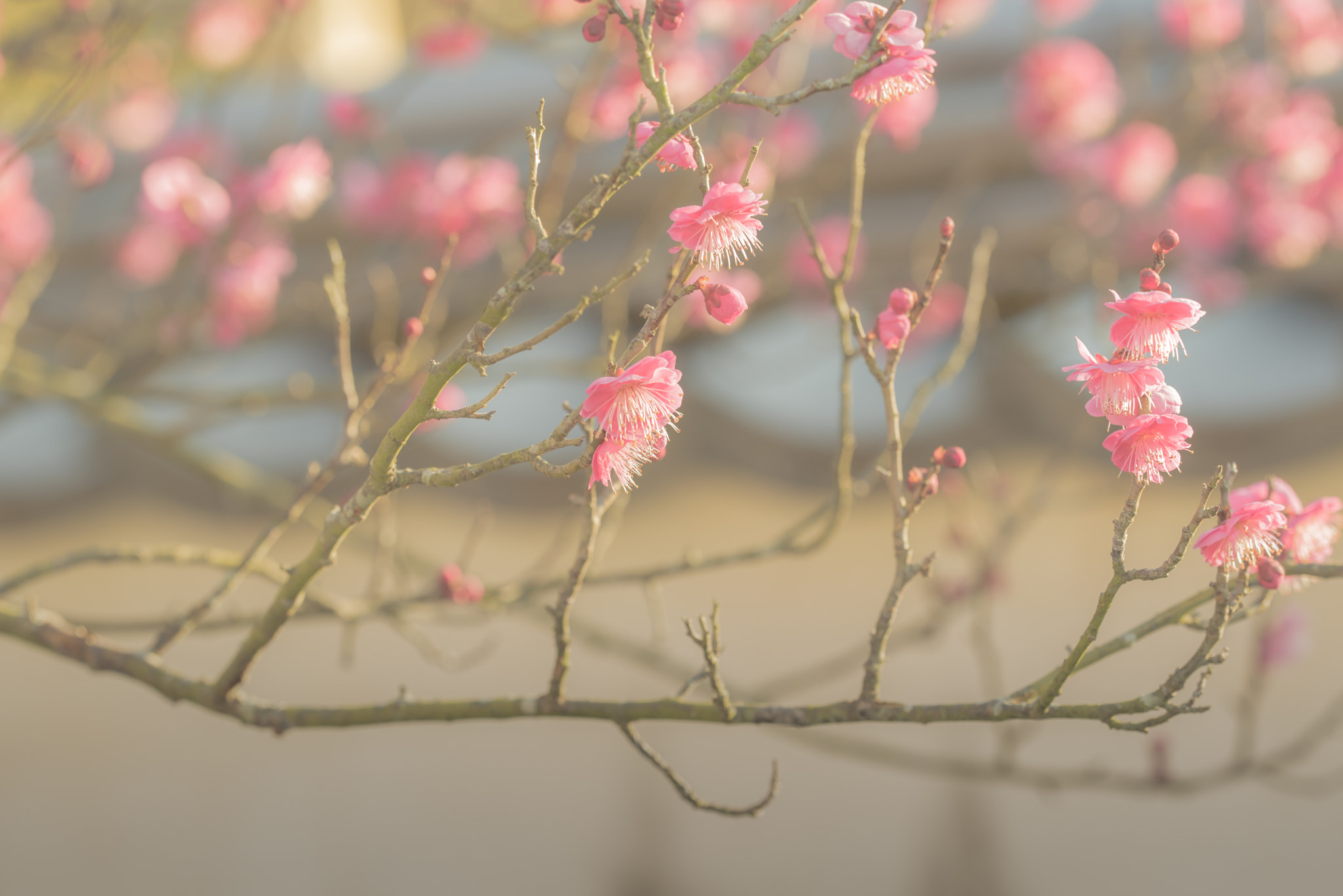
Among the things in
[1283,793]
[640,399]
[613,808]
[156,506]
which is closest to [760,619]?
[613,808]

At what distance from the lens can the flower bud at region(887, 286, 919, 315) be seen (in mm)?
788

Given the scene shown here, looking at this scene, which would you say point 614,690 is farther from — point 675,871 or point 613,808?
point 675,871

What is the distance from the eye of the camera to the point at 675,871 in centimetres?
281

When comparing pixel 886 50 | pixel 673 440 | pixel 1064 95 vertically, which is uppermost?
pixel 1064 95

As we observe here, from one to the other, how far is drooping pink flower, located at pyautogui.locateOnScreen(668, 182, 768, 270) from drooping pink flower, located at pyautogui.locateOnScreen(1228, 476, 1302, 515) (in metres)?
0.38

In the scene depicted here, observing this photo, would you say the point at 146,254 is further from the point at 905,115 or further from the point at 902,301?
the point at 902,301

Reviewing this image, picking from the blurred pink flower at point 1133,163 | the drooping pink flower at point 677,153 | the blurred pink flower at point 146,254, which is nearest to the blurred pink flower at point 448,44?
the blurred pink flower at point 146,254

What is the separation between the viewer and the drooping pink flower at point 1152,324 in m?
0.63

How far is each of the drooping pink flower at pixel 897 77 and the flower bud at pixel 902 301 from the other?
14cm

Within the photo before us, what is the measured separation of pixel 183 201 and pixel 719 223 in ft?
4.43

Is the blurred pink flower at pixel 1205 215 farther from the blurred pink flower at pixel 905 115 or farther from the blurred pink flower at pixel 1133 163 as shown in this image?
the blurred pink flower at pixel 905 115

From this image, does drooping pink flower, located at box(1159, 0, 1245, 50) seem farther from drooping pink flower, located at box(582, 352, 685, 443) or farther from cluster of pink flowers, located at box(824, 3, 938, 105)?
drooping pink flower, located at box(582, 352, 685, 443)

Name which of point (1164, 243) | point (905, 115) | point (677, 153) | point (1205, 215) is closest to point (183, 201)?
point (905, 115)

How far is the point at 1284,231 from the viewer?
2.07 meters
